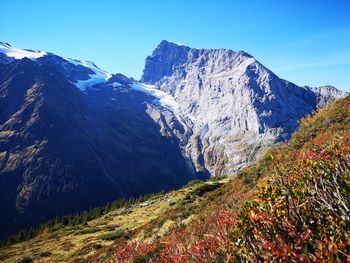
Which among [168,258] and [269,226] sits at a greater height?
[269,226]

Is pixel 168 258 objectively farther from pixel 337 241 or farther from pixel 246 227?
pixel 337 241

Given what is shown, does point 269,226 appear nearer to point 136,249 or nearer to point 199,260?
point 199,260

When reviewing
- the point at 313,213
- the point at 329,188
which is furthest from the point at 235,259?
the point at 329,188

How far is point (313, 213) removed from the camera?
6773mm

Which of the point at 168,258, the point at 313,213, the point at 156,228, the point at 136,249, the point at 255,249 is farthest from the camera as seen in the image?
the point at 156,228

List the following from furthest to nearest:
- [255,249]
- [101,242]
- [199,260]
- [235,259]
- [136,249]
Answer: [101,242] → [136,249] → [199,260] → [235,259] → [255,249]

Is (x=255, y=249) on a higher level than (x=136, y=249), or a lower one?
higher

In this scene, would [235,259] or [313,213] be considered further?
[235,259]

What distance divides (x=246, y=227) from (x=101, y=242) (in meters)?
39.3

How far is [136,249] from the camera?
68.5 ft

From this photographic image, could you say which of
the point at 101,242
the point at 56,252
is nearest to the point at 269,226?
the point at 101,242

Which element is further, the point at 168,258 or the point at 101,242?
the point at 101,242

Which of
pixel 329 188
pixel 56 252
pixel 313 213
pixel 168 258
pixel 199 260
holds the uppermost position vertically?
pixel 329 188

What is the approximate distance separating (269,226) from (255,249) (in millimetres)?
608
